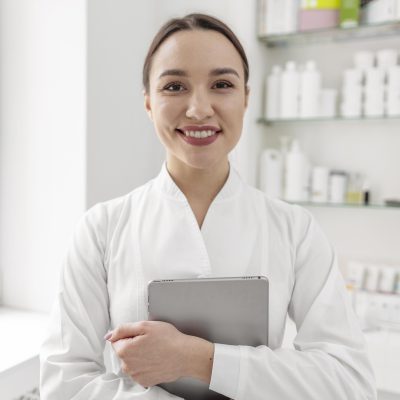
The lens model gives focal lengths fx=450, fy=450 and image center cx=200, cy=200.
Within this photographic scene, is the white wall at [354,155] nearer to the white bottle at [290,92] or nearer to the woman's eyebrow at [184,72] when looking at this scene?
the white bottle at [290,92]

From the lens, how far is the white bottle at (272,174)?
1885mm

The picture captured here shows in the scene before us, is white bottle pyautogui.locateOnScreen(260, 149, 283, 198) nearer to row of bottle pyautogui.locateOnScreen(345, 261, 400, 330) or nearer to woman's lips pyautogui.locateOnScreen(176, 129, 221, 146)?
row of bottle pyautogui.locateOnScreen(345, 261, 400, 330)

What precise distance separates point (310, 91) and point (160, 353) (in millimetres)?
1368

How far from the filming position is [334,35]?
182cm

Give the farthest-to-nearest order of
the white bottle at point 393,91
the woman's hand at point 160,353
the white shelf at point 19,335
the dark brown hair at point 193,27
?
the white bottle at point 393,91, the white shelf at point 19,335, the dark brown hair at point 193,27, the woman's hand at point 160,353

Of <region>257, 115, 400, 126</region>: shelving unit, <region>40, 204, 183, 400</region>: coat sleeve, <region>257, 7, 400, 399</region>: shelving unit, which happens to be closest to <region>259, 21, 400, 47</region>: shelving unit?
<region>257, 7, 400, 399</region>: shelving unit

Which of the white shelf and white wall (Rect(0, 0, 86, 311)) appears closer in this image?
the white shelf

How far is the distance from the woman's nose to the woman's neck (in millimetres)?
134

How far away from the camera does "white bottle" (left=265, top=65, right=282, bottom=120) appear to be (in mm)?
1875

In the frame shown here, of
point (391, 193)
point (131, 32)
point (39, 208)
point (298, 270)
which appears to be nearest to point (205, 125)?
point (298, 270)

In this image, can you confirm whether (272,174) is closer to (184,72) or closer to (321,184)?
(321,184)

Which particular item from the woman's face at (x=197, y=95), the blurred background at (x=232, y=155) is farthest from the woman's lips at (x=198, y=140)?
the blurred background at (x=232, y=155)

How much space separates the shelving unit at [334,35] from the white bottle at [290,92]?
11cm

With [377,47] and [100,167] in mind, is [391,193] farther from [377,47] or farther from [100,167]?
[100,167]
